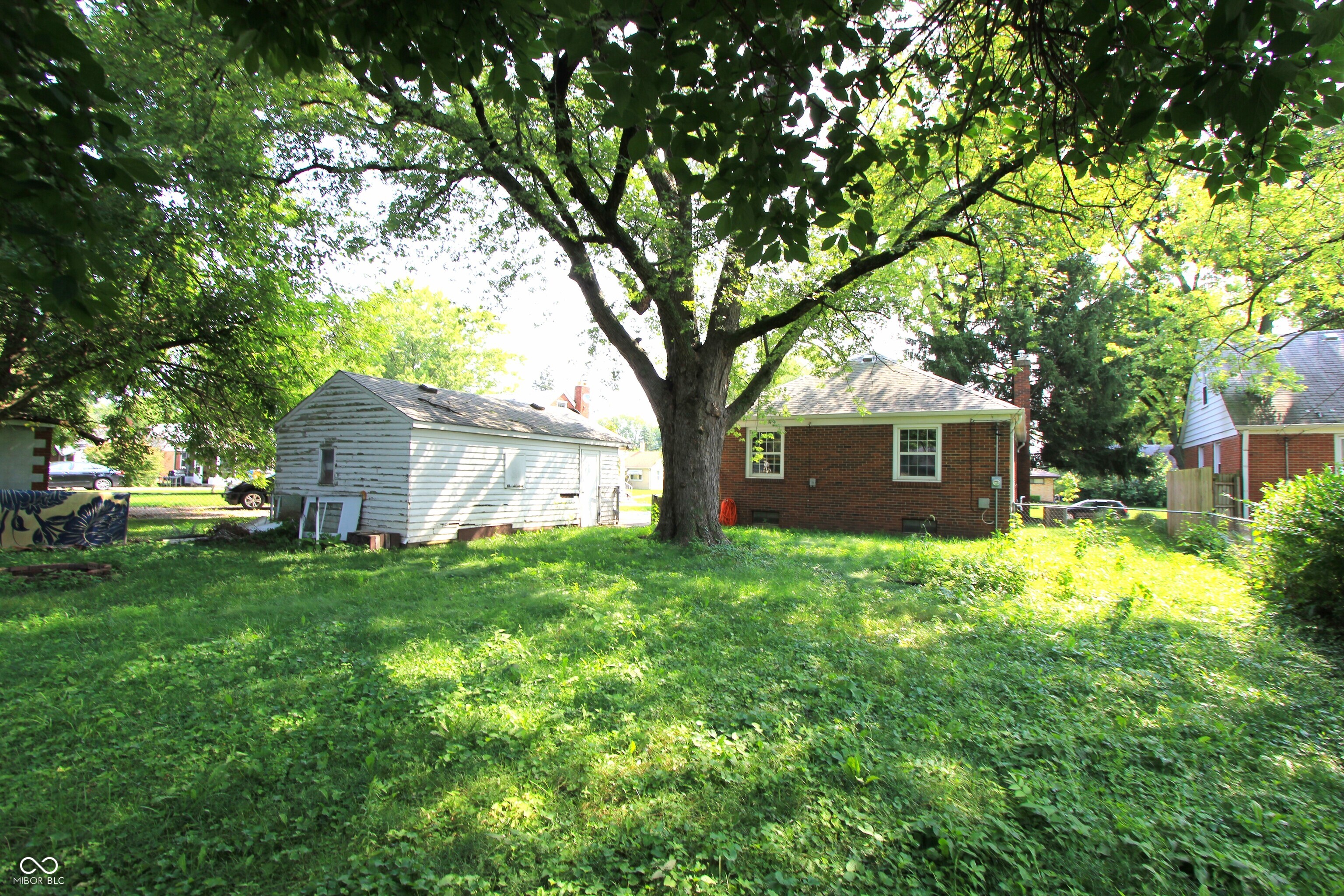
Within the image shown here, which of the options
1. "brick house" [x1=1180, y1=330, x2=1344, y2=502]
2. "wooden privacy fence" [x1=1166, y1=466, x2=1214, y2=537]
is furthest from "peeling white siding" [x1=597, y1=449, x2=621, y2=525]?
"brick house" [x1=1180, y1=330, x2=1344, y2=502]

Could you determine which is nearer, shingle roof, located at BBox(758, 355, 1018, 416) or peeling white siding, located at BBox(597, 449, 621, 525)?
shingle roof, located at BBox(758, 355, 1018, 416)

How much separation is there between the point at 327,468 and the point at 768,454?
38.9 feet

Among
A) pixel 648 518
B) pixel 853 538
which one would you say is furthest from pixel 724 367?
pixel 648 518

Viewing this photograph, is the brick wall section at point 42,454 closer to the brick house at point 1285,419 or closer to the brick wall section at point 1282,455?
the brick house at point 1285,419

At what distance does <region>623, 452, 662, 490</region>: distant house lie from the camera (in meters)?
62.8

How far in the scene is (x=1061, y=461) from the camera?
1145 inches

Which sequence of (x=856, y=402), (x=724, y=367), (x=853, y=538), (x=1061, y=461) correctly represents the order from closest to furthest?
(x=724, y=367) < (x=853, y=538) < (x=856, y=402) < (x=1061, y=461)

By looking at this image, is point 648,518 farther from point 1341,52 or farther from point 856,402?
point 1341,52

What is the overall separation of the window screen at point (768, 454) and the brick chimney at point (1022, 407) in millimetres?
8100

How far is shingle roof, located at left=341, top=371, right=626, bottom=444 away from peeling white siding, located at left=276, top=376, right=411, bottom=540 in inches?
14.1

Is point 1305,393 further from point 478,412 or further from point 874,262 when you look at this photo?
point 478,412

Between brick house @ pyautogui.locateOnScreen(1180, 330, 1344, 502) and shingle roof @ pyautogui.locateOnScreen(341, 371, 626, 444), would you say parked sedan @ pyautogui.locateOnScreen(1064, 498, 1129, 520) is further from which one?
shingle roof @ pyautogui.locateOnScreen(341, 371, 626, 444)

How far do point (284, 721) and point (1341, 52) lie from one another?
6446 mm

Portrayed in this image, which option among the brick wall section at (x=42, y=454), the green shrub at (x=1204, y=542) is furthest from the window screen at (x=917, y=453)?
the brick wall section at (x=42, y=454)
